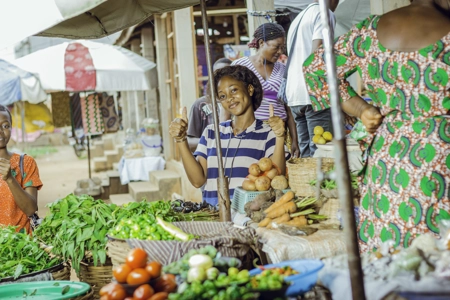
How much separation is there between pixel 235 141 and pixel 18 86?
9853mm

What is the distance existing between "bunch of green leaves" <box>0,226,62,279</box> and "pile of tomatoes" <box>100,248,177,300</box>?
55.3 inches

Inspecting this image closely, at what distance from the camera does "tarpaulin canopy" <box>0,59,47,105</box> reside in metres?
13.2

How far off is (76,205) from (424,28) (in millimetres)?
2695

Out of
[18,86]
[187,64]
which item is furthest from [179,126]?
[18,86]

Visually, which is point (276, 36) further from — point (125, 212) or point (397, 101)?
point (397, 101)

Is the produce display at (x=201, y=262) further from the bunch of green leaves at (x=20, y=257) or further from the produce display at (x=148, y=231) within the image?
the bunch of green leaves at (x=20, y=257)

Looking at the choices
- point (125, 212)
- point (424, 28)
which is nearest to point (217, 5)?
point (125, 212)

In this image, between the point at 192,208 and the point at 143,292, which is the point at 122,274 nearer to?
the point at 143,292

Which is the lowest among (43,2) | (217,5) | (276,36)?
(43,2)

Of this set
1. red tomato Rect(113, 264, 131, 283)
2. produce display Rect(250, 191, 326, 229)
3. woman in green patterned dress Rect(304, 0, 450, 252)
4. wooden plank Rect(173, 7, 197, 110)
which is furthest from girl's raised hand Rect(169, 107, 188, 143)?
wooden plank Rect(173, 7, 197, 110)

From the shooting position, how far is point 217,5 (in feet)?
37.7

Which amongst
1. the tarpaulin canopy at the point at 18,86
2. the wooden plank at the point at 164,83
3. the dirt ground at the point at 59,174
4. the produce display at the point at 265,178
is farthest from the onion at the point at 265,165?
the tarpaulin canopy at the point at 18,86

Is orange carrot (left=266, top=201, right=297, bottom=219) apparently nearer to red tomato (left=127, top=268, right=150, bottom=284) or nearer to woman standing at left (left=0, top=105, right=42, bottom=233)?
red tomato (left=127, top=268, right=150, bottom=284)

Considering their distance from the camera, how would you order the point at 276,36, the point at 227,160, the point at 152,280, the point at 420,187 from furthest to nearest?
the point at 276,36 < the point at 227,160 < the point at 420,187 < the point at 152,280
